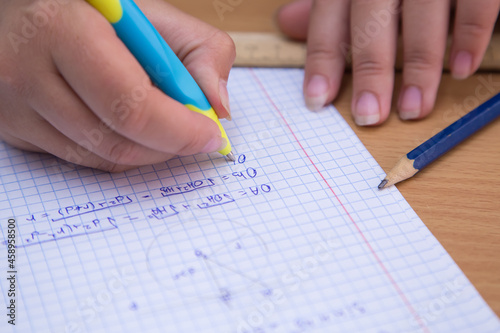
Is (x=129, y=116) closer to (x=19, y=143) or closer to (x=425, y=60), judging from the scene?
(x=19, y=143)

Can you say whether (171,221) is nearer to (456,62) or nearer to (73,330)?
(73,330)

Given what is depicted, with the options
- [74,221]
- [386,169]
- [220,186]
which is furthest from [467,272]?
[74,221]

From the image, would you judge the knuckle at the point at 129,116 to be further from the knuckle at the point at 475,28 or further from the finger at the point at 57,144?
the knuckle at the point at 475,28

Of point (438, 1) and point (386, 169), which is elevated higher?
point (438, 1)

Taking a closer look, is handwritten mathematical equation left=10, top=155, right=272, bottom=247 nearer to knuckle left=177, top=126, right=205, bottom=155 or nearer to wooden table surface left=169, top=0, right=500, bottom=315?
knuckle left=177, top=126, right=205, bottom=155

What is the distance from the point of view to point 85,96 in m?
0.46

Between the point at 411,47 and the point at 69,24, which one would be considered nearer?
the point at 69,24

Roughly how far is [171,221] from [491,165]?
38 cm

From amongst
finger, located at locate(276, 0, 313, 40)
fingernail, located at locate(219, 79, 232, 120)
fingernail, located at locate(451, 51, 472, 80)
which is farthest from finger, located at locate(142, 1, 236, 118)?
fingernail, located at locate(451, 51, 472, 80)

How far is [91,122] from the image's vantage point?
0.49m

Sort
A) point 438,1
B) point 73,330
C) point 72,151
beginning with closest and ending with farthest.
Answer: point 73,330 < point 72,151 < point 438,1

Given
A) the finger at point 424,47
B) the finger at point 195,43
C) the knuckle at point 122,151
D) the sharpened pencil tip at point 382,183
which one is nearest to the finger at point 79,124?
the knuckle at point 122,151

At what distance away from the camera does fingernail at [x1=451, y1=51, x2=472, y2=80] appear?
27.3 inches

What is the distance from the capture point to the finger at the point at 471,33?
0.67 meters
